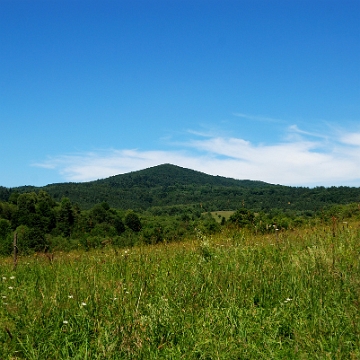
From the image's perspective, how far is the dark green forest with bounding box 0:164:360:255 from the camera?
9.39m

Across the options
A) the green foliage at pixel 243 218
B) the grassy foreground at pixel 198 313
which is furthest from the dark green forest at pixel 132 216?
the grassy foreground at pixel 198 313

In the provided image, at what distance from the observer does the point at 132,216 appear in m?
57.8

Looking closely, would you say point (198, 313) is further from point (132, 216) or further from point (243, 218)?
point (132, 216)

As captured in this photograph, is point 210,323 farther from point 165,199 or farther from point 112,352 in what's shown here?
point 165,199

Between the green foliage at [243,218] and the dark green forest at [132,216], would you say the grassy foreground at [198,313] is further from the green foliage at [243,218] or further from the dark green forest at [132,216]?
the green foliage at [243,218]

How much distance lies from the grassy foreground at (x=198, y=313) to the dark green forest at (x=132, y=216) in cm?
173

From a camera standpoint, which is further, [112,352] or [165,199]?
[165,199]

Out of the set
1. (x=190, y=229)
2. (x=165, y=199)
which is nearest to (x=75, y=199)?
(x=165, y=199)

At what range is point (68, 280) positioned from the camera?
4895 millimetres

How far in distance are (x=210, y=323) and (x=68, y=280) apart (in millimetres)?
2145

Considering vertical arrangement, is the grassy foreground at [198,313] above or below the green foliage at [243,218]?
below

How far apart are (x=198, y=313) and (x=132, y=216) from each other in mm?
54595

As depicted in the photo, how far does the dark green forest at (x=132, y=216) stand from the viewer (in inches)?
370

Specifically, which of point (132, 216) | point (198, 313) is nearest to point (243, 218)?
point (198, 313)
